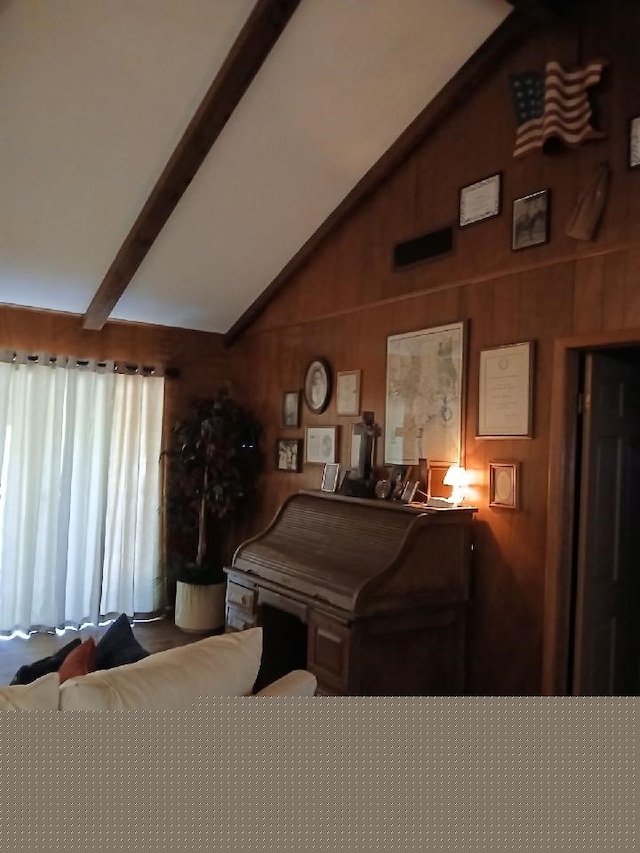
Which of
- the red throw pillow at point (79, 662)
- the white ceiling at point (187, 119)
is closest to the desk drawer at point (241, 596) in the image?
the red throw pillow at point (79, 662)

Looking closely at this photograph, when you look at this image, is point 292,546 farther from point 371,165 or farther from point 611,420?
point 371,165

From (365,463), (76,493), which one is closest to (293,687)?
(365,463)

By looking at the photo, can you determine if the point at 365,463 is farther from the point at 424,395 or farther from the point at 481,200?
the point at 481,200

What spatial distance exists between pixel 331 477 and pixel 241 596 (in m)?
0.97

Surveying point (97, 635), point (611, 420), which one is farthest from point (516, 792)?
point (97, 635)

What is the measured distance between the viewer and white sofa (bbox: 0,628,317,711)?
1.26 m

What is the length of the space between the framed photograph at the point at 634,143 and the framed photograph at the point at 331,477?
7.75ft

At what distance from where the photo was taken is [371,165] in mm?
3990

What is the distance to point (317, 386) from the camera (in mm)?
4547

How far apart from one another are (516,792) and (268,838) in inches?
14.7

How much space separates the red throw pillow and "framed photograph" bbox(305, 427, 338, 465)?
8.54 ft

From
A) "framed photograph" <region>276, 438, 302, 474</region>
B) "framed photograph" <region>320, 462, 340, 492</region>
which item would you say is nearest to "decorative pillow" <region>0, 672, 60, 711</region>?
"framed photograph" <region>320, 462, 340, 492</region>

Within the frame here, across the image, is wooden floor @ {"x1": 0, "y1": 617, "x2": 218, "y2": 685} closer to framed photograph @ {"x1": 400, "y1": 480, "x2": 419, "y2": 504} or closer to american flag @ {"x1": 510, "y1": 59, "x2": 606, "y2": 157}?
framed photograph @ {"x1": 400, "y1": 480, "x2": 419, "y2": 504}

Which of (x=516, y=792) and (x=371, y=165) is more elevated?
(x=371, y=165)
